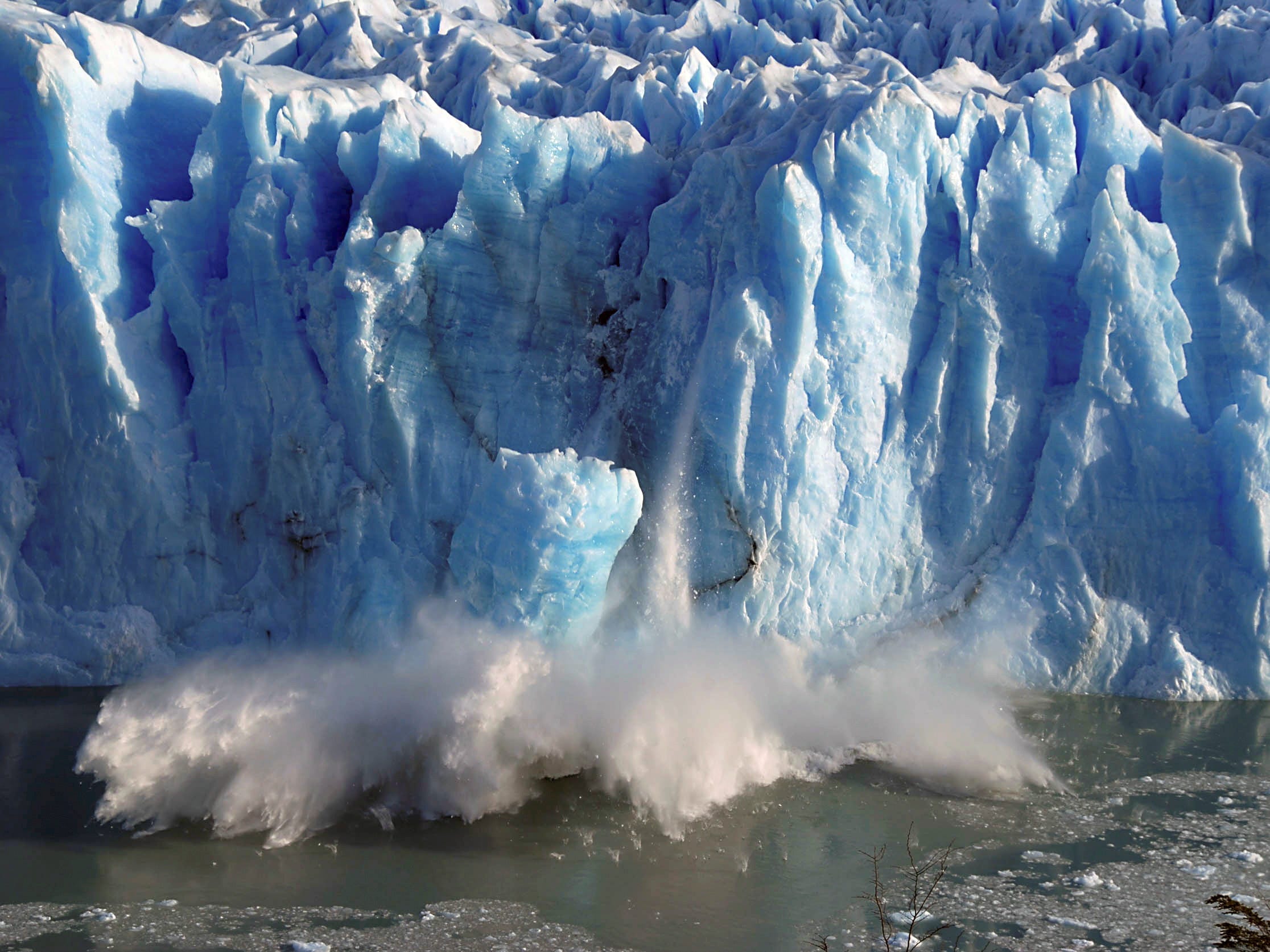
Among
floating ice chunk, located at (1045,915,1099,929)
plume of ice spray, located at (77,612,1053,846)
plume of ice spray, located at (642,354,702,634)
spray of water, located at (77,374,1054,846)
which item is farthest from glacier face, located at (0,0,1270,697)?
floating ice chunk, located at (1045,915,1099,929)

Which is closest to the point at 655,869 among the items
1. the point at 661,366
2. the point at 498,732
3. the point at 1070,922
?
the point at 498,732

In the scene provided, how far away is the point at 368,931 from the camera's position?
455cm

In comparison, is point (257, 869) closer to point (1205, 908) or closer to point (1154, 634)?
point (1205, 908)

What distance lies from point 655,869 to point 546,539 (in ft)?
6.43

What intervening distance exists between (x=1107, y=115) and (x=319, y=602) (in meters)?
6.51

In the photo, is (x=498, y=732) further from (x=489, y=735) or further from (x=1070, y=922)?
(x=1070, y=922)

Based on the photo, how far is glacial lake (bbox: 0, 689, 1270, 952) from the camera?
457cm

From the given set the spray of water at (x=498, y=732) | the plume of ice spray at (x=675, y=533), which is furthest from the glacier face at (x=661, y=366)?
the spray of water at (x=498, y=732)

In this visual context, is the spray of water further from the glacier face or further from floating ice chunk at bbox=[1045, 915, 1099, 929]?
floating ice chunk at bbox=[1045, 915, 1099, 929]

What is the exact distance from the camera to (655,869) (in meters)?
5.19

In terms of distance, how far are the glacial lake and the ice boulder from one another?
1076mm

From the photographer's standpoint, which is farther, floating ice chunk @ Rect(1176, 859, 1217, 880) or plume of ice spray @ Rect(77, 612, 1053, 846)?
plume of ice spray @ Rect(77, 612, 1053, 846)

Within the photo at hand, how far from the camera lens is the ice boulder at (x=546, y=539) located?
251 inches

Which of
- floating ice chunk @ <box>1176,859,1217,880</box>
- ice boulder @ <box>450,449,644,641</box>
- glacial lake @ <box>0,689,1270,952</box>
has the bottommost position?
glacial lake @ <box>0,689,1270,952</box>
